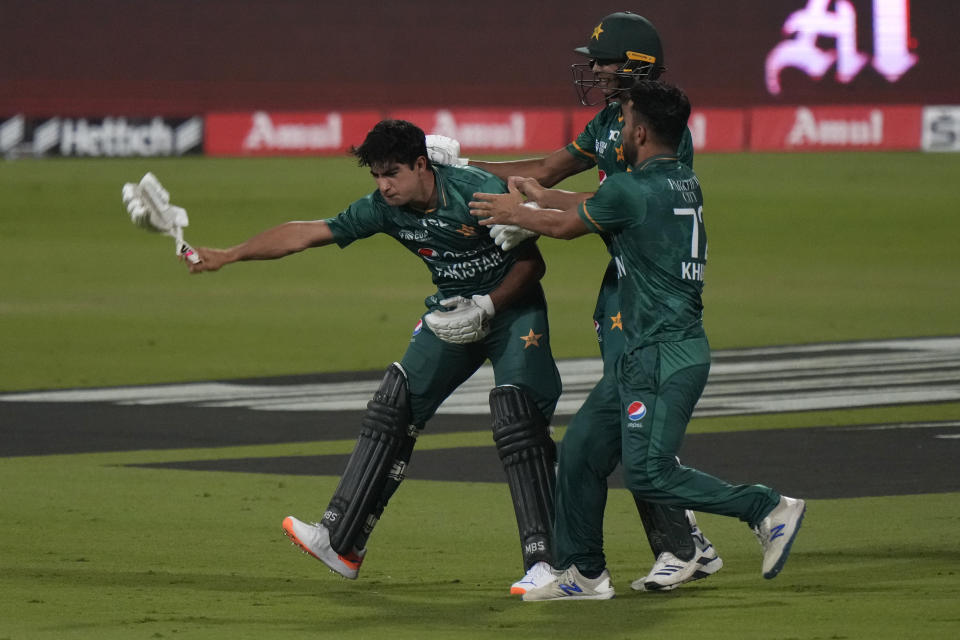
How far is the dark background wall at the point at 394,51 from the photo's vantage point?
139 feet

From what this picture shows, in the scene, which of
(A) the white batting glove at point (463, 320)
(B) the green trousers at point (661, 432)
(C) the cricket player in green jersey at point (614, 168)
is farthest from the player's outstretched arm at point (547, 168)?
(B) the green trousers at point (661, 432)

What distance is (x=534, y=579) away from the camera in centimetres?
713

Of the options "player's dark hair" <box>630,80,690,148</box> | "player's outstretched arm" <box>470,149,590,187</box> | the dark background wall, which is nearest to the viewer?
"player's dark hair" <box>630,80,690,148</box>

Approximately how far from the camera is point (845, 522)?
9.00 meters

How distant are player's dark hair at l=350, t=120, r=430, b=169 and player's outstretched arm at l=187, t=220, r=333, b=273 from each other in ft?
1.49

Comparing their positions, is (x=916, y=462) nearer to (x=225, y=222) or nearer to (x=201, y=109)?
(x=225, y=222)

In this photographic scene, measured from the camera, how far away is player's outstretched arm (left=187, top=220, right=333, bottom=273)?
307 inches

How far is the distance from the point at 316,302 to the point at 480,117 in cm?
1783

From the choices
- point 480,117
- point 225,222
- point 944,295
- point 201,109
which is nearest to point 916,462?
point 944,295

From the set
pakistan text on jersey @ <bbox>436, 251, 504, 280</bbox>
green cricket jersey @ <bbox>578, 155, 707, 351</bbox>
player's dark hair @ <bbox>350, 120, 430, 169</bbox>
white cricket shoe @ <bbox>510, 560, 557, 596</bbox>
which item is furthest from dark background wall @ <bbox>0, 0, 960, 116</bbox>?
green cricket jersey @ <bbox>578, 155, 707, 351</bbox>

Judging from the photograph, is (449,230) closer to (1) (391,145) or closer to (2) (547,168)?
(1) (391,145)

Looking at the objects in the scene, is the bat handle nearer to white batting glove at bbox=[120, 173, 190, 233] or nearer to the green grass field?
white batting glove at bbox=[120, 173, 190, 233]

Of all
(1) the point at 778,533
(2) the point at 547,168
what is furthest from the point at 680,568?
(2) the point at 547,168

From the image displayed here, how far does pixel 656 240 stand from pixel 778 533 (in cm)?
119
